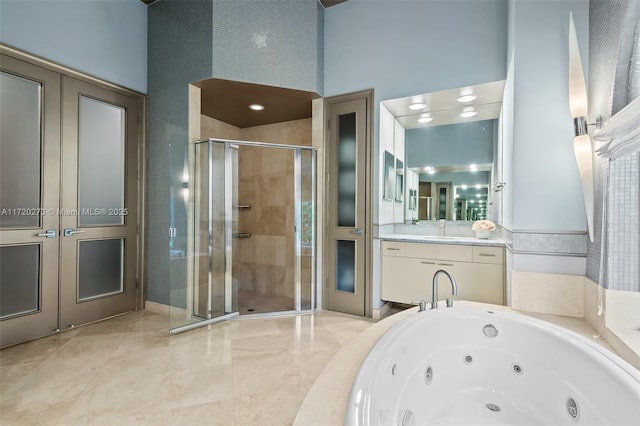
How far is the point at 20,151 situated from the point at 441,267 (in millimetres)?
3674

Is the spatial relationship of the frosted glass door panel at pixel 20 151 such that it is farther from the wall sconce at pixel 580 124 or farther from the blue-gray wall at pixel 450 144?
the wall sconce at pixel 580 124

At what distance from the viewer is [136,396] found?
71.7 inches

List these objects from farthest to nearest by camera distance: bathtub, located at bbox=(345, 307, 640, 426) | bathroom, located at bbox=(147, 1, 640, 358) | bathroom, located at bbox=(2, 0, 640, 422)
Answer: bathroom, located at bbox=(147, 1, 640, 358) < bathroom, located at bbox=(2, 0, 640, 422) < bathtub, located at bbox=(345, 307, 640, 426)

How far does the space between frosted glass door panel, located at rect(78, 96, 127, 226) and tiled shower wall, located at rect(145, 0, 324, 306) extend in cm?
29

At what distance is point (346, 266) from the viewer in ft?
11.3

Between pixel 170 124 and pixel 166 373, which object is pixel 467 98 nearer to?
pixel 170 124

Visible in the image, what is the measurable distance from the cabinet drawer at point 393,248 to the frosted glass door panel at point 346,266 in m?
0.33

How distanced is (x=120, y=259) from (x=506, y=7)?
169 inches

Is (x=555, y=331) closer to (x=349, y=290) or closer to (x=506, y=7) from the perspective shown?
(x=349, y=290)

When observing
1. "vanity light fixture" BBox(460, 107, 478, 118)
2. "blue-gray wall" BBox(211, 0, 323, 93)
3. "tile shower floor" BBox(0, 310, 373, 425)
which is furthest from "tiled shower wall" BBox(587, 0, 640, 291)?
"blue-gray wall" BBox(211, 0, 323, 93)

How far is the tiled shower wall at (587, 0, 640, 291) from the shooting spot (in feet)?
4.98

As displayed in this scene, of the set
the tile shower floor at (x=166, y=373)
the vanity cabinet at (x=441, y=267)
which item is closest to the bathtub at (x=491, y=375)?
the tile shower floor at (x=166, y=373)

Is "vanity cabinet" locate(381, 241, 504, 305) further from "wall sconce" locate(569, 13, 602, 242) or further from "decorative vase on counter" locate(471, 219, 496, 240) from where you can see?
"wall sconce" locate(569, 13, 602, 242)

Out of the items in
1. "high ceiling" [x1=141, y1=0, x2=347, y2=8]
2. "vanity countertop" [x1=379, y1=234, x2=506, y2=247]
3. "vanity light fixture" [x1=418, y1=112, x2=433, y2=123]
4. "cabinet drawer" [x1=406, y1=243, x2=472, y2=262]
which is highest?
"high ceiling" [x1=141, y1=0, x2=347, y2=8]
